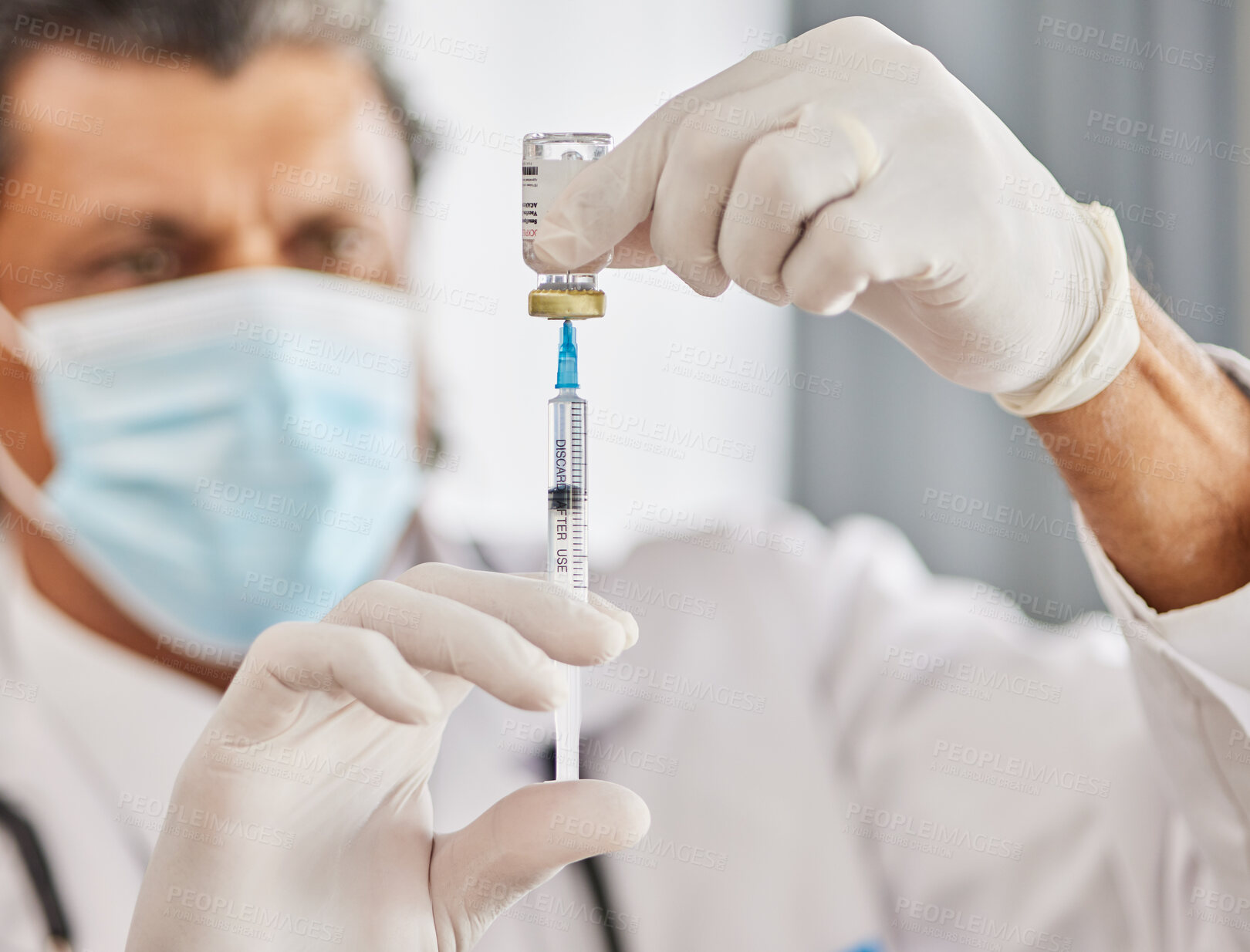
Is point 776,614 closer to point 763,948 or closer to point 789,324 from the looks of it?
point 763,948

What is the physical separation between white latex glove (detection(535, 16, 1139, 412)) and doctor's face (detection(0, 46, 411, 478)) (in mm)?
712

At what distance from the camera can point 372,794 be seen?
85 centimetres

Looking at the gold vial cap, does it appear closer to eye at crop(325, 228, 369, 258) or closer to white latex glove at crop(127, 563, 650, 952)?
white latex glove at crop(127, 563, 650, 952)

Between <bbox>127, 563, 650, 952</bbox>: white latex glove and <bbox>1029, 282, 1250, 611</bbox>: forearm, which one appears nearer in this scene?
<bbox>127, 563, 650, 952</bbox>: white latex glove

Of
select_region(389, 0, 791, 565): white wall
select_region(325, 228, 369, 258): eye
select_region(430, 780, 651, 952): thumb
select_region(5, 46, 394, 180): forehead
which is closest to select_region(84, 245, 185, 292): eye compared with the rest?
select_region(5, 46, 394, 180): forehead

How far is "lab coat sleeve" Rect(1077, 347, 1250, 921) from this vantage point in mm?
881

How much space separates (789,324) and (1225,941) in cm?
124

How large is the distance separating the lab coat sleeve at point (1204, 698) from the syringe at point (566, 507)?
0.55 meters

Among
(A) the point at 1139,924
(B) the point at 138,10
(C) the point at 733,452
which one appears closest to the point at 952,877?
(A) the point at 1139,924

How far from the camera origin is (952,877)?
4.52 ft

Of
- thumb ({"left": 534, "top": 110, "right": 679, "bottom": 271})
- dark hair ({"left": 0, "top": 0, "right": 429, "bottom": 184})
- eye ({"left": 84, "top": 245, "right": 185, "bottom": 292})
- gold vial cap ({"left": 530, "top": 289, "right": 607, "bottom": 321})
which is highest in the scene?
dark hair ({"left": 0, "top": 0, "right": 429, "bottom": 184})

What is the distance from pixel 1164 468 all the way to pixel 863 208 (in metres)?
0.46

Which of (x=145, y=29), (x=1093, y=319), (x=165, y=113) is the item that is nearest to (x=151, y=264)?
(x=165, y=113)

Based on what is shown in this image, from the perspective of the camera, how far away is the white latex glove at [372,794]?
712 mm
